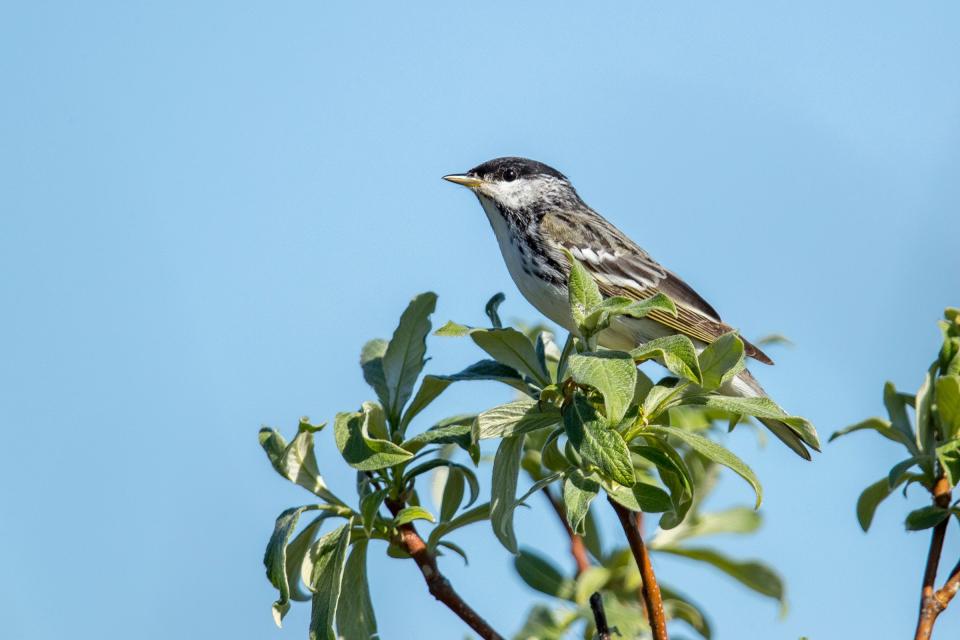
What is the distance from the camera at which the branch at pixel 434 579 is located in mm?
2504

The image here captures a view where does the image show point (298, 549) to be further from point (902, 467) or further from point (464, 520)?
point (902, 467)

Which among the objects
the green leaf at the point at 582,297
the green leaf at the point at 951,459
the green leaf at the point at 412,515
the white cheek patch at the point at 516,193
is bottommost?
the green leaf at the point at 951,459

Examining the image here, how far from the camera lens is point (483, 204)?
20.5 ft

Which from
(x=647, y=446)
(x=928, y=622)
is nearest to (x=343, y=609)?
(x=647, y=446)

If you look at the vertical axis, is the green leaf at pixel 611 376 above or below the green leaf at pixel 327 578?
above

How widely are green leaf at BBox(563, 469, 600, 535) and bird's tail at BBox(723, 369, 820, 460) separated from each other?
0.64 metres

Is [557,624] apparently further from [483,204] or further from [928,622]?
[483,204]

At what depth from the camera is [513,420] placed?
2.76 meters

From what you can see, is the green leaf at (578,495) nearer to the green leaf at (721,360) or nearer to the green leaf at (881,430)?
the green leaf at (721,360)

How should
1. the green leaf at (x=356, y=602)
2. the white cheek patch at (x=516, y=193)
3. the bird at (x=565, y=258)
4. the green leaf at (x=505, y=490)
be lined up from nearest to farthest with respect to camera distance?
the green leaf at (x=505, y=490) < the green leaf at (x=356, y=602) < the bird at (x=565, y=258) < the white cheek patch at (x=516, y=193)

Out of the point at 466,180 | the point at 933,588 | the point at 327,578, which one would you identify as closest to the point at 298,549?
the point at 327,578

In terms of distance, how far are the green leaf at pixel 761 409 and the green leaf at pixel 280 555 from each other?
41.7 inches

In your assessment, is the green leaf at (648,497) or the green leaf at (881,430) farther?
the green leaf at (881,430)

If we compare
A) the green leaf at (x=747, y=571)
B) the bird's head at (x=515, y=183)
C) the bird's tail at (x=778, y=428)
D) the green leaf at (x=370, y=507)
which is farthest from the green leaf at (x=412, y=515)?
the bird's head at (x=515, y=183)
